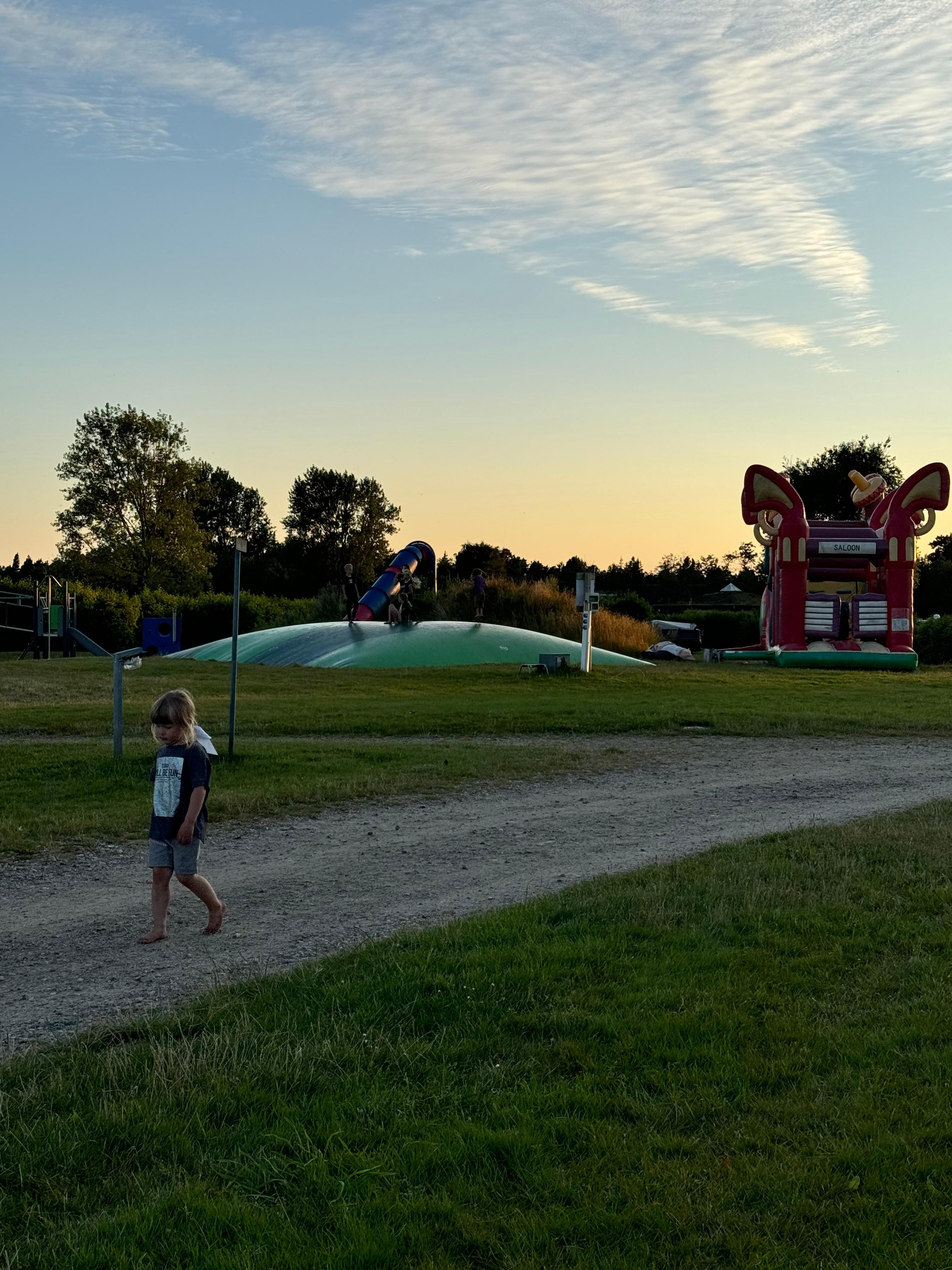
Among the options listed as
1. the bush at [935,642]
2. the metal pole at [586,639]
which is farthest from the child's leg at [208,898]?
the bush at [935,642]

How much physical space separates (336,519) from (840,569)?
65.9 m

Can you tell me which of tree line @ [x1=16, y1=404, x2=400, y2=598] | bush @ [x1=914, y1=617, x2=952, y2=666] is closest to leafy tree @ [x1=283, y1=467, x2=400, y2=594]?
tree line @ [x1=16, y1=404, x2=400, y2=598]

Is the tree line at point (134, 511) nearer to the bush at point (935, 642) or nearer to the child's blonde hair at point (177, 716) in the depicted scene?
the bush at point (935, 642)

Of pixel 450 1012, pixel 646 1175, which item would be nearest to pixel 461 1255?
pixel 646 1175

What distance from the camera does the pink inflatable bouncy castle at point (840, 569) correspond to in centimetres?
3384

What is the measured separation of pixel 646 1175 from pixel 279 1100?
123 centimetres

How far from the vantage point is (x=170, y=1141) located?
3.75 m

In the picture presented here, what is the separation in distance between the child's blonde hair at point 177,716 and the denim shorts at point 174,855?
53 cm

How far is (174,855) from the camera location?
651cm

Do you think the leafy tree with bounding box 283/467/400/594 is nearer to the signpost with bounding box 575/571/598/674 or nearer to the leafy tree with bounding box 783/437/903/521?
the leafy tree with bounding box 783/437/903/521

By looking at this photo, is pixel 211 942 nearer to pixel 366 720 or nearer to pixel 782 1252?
pixel 782 1252

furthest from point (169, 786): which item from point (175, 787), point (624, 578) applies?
point (624, 578)

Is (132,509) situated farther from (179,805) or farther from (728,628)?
(179,805)

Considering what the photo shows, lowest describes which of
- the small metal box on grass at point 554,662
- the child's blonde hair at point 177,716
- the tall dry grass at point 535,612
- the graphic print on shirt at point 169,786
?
the small metal box on grass at point 554,662
